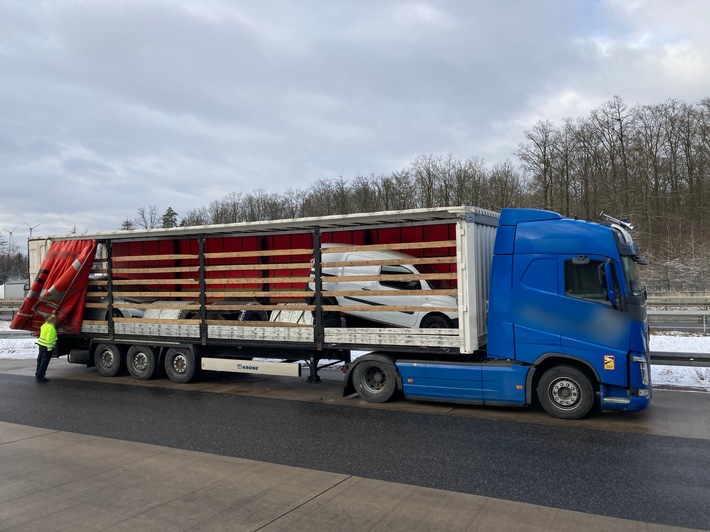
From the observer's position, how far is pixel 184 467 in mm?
6109

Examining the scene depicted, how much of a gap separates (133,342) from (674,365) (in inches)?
420

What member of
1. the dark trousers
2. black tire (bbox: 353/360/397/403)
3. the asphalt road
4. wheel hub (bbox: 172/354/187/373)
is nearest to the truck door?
the asphalt road

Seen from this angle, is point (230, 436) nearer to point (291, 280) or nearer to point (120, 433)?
point (120, 433)

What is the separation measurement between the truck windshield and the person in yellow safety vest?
11.2 meters

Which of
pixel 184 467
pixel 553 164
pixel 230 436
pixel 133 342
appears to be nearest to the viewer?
pixel 184 467

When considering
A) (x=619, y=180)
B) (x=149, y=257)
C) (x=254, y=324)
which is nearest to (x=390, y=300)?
(x=254, y=324)

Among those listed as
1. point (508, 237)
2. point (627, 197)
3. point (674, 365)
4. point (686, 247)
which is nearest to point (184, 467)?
point (508, 237)

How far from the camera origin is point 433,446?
22.3ft

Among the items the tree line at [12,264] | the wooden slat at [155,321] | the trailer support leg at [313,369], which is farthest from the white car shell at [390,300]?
the tree line at [12,264]

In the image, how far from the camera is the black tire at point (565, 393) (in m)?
7.76

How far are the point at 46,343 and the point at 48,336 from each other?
0.50ft

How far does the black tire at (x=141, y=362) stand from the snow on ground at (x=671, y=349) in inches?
175

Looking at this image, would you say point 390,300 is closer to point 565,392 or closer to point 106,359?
point 565,392

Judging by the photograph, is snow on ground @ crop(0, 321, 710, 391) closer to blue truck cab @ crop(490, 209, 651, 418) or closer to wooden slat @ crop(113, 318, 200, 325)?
blue truck cab @ crop(490, 209, 651, 418)
